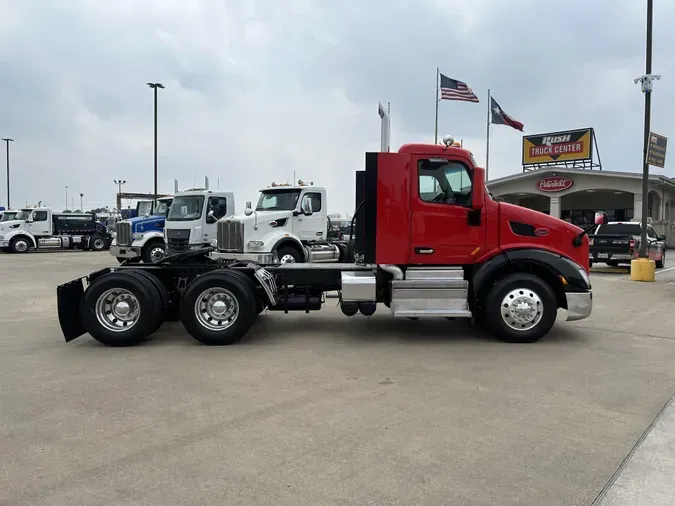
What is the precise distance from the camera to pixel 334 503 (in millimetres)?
3049

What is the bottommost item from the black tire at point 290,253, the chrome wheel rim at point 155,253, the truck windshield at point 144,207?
the chrome wheel rim at point 155,253

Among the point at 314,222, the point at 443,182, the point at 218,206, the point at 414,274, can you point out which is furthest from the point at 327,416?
the point at 218,206

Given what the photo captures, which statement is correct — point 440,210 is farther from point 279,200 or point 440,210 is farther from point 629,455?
point 279,200

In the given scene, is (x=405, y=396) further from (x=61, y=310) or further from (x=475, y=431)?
(x=61, y=310)

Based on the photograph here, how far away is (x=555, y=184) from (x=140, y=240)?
2419 centimetres

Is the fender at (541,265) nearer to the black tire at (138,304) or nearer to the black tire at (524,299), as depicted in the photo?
the black tire at (524,299)

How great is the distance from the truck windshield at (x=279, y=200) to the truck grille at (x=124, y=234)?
5824 mm

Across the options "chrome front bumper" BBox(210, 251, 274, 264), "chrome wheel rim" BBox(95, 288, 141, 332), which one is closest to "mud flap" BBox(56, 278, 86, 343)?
"chrome wheel rim" BBox(95, 288, 141, 332)

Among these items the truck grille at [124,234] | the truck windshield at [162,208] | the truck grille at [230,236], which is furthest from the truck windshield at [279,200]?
the truck windshield at [162,208]

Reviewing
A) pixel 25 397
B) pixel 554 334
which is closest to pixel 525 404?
pixel 554 334

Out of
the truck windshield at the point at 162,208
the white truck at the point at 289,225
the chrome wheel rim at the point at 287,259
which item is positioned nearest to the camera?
the white truck at the point at 289,225

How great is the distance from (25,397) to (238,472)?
8.66 ft

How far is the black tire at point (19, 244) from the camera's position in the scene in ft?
91.9

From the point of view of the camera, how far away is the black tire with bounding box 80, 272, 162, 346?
6.78m
